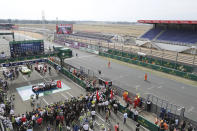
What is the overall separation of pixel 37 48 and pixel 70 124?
20840 mm

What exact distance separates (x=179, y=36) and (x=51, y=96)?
3980 centimetres

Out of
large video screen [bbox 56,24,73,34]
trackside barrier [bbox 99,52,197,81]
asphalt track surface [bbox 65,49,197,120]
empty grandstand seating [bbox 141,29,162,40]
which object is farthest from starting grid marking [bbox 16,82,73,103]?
empty grandstand seating [bbox 141,29,162,40]

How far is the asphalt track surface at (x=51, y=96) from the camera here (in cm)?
1479

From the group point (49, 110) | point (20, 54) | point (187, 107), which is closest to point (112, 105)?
point (49, 110)

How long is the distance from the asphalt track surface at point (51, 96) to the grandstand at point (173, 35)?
31.0 metres

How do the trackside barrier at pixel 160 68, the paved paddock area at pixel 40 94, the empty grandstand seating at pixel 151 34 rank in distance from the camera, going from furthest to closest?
the empty grandstand seating at pixel 151 34 < the trackside barrier at pixel 160 68 < the paved paddock area at pixel 40 94

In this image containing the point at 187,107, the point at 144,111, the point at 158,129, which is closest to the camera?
the point at 158,129

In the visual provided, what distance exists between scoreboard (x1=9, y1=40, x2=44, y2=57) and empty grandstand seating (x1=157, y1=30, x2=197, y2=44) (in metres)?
34.9

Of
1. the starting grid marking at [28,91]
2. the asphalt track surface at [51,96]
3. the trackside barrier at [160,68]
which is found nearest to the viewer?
the asphalt track surface at [51,96]

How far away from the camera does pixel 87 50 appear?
5066 cm

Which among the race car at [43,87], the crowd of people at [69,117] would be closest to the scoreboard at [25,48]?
the race car at [43,87]

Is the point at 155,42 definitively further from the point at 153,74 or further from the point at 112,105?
the point at 112,105

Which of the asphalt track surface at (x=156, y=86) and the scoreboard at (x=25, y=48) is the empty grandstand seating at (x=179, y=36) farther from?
the scoreboard at (x=25, y=48)

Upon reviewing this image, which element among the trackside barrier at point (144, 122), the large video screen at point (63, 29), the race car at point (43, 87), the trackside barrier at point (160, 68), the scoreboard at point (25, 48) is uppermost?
the large video screen at point (63, 29)
